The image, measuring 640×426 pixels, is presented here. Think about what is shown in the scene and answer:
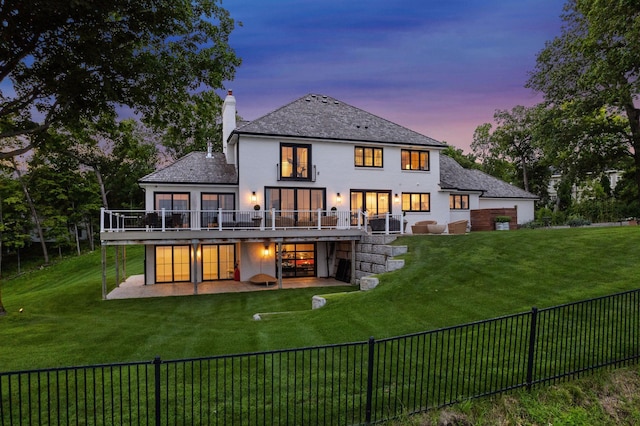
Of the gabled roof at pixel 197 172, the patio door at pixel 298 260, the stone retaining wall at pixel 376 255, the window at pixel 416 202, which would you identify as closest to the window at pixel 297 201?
the patio door at pixel 298 260

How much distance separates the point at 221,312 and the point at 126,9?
9.56 m

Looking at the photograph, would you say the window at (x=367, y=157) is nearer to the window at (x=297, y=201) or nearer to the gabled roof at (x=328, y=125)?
the gabled roof at (x=328, y=125)

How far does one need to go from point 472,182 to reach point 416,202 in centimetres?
625

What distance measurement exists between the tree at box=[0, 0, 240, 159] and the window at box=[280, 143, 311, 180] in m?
7.89

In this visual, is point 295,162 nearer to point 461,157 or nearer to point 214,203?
point 214,203

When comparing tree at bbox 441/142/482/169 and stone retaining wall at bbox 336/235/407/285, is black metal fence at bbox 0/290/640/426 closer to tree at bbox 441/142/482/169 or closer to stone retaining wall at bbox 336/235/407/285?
stone retaining wall at bbox 336/235/407/285

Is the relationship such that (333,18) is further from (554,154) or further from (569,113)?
(554,154)

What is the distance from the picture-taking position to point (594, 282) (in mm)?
9734

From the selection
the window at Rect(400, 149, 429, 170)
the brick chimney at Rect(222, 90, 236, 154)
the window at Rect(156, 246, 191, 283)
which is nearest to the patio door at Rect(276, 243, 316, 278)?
the window at Rect(156, 246, 191, 283)

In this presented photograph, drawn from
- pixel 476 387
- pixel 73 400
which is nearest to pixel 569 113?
pixel 476 387

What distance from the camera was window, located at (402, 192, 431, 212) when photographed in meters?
22.9

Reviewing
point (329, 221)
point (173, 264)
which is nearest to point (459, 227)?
point (329, 221)

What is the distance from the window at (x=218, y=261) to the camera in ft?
67.1

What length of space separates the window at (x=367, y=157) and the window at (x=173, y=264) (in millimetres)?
10588
